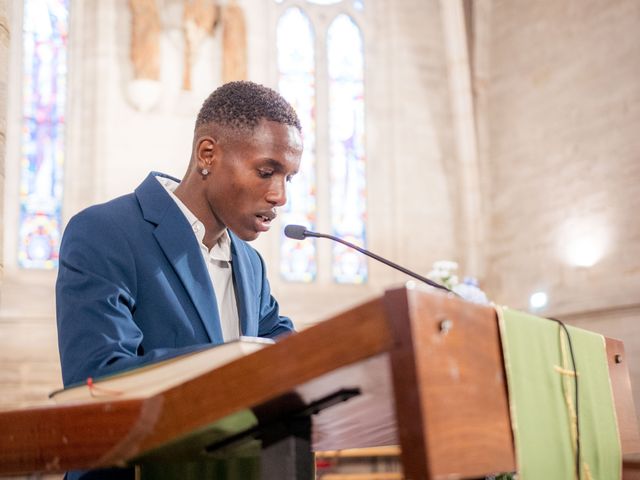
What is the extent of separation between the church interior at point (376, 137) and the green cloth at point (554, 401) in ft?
21.3

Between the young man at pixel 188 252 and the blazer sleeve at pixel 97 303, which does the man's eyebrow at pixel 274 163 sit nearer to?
the young man at pixel 188 252

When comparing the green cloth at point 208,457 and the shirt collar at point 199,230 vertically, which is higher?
the shirt collar at point 199,230

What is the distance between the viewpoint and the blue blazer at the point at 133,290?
1422 millimetres

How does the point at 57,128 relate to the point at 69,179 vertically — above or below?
above

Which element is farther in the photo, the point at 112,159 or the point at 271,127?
the point at 112,159

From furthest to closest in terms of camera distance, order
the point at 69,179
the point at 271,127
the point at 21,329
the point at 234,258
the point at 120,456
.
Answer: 1. the point at 69,179
2. the point at 21,329
3. the point at 234,258
4. the point at 271,127
5. the point at 120,456

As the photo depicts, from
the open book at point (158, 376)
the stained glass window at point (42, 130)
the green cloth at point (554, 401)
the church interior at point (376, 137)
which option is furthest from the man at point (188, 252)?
the stained glass window at point (42, 130)

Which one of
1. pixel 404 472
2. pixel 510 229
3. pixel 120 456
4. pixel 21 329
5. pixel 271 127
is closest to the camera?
pixel 404 472

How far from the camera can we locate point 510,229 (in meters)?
9.96

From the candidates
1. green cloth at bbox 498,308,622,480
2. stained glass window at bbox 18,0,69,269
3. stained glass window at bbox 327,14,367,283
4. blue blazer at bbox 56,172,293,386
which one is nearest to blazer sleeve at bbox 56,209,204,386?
blue blazer at bbox 56,172,293,386

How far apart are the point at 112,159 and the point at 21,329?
1.87 meters

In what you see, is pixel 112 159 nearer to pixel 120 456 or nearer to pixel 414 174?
pixel 414 174

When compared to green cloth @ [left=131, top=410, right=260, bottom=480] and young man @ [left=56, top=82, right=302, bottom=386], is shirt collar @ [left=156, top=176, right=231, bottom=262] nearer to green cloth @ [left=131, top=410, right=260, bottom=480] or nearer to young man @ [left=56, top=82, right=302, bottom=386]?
young man @ [left=56, top=82, right=302, bottom=386]

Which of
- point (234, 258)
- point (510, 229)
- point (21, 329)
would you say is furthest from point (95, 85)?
point (234, 258)
